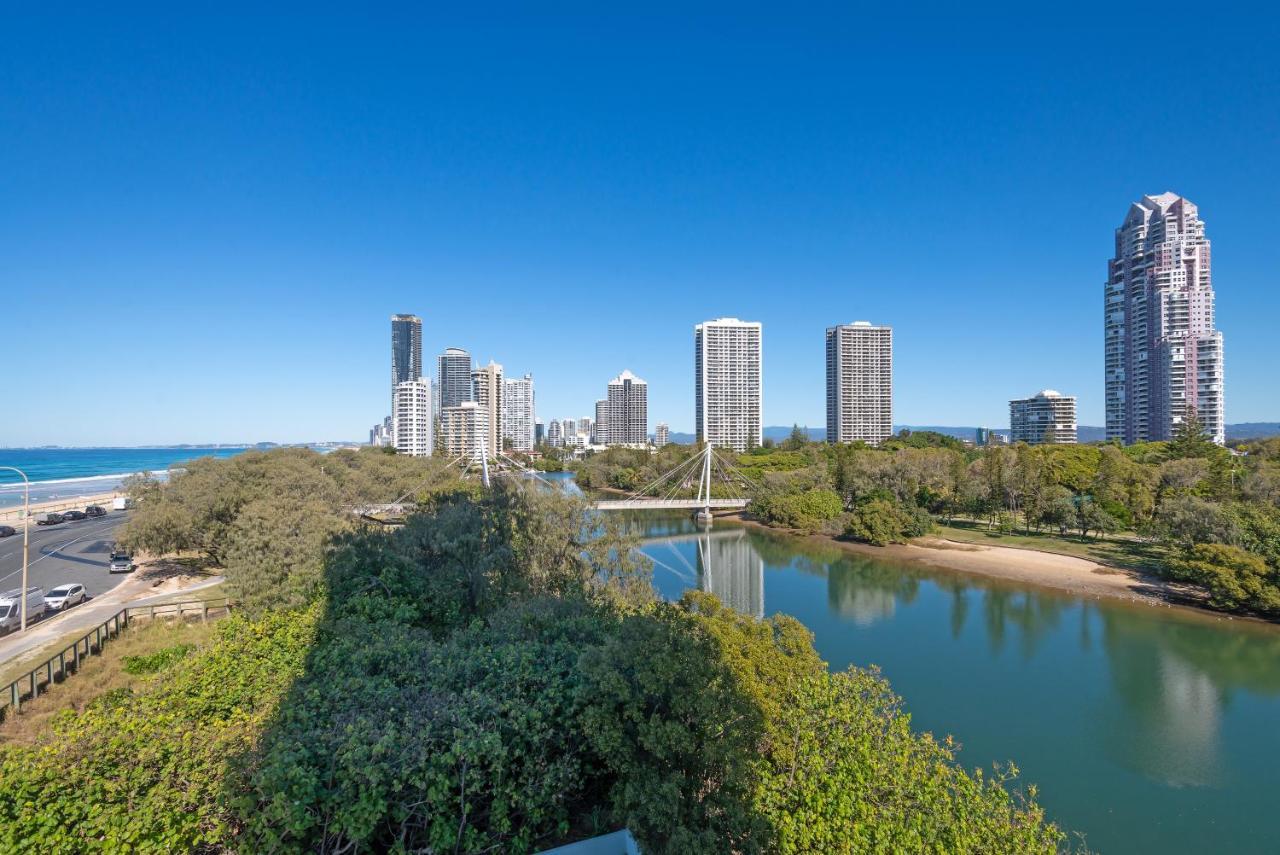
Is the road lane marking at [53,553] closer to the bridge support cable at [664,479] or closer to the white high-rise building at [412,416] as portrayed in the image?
the bridge support cable at [664,479]

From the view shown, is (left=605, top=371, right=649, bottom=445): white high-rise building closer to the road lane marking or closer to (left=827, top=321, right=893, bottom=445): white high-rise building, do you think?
(left=827, top=321, right=893, bottom=445): white high-rise building

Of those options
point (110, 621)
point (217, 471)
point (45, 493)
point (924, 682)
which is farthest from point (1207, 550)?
point (45, 493)

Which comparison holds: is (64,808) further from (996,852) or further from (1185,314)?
(1185,314)

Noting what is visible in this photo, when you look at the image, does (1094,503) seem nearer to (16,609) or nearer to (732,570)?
(732,570)

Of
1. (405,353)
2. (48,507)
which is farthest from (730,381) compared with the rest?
(405,353)

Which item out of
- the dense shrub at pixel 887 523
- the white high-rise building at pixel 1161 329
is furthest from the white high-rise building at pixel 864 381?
the dense shrub at pixel 887 523
